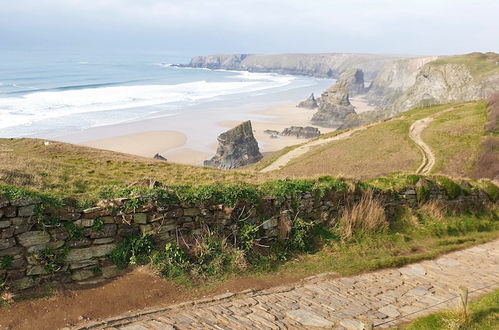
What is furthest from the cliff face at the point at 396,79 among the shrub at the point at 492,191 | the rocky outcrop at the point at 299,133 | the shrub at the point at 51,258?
the shrub at the point at 51,258

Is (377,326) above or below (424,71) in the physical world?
below

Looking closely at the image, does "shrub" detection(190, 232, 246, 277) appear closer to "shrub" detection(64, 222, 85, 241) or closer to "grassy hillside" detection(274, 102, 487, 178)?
"shrub" detection(64, 222, 85, 241)

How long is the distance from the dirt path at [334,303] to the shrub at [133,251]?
1890mm

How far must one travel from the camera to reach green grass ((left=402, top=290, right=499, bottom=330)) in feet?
25.5

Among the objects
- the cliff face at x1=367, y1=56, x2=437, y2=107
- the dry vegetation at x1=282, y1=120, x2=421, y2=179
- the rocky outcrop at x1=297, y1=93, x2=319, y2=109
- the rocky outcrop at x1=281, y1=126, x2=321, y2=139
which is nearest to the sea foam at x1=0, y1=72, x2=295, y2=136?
the rocky outcrop at x1=297, y1=93, x2=319, y2=109

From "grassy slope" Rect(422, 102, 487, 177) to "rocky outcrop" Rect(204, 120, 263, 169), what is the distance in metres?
21.4

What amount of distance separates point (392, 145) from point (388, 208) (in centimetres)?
3179

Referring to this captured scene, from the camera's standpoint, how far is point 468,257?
43.5ft

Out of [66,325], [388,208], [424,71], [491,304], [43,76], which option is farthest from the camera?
[43,76]

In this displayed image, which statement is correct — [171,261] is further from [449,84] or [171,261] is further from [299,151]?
[449,84]

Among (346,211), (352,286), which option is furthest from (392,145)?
(352,286)

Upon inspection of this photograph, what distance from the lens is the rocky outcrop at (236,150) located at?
51875 millimetres

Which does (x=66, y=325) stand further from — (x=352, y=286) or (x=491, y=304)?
(x=491, y=304)

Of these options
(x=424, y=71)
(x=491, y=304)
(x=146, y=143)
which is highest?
(x=424, y=71)
